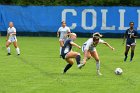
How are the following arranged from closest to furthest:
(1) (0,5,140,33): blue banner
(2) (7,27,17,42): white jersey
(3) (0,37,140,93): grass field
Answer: (3) (0,37,140,93): grass field → (2) (7,27,17,42): white jersey → (1) (0,5,140,33): blue banner

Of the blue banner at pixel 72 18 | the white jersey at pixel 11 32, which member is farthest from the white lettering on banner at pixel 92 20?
the white jersey at pixel 11 32

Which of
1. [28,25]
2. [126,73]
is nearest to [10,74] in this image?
[126,73]

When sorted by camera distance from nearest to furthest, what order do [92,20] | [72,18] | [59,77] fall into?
1. [59,77]
2. [92,20]
3. [72,18]

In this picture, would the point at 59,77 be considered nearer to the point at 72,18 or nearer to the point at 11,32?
the point at 11,32

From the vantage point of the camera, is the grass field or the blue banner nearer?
the grass field

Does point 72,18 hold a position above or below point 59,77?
below

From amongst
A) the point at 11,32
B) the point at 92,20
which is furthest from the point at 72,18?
the point at 11,32

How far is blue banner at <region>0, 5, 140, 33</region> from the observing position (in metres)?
49.4

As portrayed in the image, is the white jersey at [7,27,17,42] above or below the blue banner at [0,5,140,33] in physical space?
above

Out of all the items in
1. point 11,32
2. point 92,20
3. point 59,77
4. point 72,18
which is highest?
point 59,77

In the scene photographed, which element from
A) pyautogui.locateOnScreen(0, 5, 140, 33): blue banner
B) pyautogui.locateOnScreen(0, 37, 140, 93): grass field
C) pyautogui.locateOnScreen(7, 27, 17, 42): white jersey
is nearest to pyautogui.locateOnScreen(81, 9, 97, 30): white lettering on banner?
pyautogui.locateOnScreen(0, 5, 140, 33): blue banner

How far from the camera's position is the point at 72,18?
163ft

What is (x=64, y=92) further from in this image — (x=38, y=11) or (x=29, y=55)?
(x=38, y=11)

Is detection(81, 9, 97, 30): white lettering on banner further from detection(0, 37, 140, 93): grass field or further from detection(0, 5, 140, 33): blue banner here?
detection(0, 37, 140, 93): grass field
